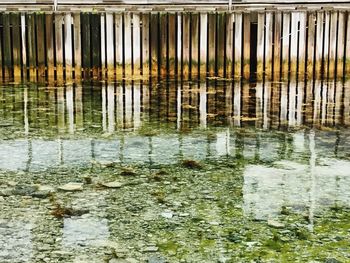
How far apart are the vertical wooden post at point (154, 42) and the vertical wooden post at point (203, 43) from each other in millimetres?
909

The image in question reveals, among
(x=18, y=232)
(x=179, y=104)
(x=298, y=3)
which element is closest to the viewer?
(x=18, y=232)

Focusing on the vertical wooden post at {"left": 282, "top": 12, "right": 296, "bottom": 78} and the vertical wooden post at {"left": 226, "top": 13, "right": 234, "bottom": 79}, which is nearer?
the vertical wooden post at {"left": 226, "top": 13, "right": 234, "bottom": 79}

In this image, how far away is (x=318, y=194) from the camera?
5.38 meters

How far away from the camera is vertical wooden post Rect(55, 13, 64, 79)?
1262 centimetres

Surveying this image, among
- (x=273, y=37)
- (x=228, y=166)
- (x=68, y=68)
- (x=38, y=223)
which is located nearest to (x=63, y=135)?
(x=228, y=166)

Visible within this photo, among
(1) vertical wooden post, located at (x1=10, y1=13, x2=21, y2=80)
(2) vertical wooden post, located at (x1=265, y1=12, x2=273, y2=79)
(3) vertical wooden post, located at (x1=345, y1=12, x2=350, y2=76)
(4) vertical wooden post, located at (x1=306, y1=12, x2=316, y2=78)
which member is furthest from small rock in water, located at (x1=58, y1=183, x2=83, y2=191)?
(3) vertical wooden post, located at (x1=345, y1=12, x2=350, y2=76)

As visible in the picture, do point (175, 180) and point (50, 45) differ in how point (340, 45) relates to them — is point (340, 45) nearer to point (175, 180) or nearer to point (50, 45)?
point (50, 45)

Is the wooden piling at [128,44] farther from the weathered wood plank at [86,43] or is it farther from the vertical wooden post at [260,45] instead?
the vertical wooden post at [260,45]

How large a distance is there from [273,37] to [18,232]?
9.66m

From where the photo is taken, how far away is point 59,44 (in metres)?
12.6

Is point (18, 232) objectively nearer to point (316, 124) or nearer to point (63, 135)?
point (63, 135)

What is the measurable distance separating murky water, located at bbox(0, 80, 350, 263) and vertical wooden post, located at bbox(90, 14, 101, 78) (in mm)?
2781

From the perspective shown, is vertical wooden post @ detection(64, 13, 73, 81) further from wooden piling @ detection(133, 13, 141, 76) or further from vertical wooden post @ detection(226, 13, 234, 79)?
vertical wooden post @ detection(226, 13, 234, 79)

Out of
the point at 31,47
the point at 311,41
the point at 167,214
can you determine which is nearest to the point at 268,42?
the point at 311,41
